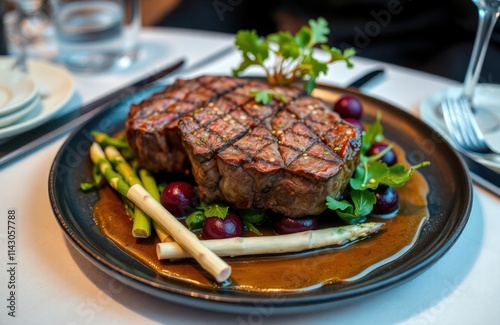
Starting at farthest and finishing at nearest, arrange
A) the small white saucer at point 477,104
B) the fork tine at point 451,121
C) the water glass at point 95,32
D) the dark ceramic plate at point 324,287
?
the water glass at point 95,32
the small white saucer at point 477,104
the fork tine at point 451,121
the dark ceramic plate at point 324,287

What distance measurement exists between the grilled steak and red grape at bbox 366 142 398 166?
34 cm

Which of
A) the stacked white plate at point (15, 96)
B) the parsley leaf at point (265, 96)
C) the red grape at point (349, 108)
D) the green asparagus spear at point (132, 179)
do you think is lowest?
the green asparagus spear at point (132, 179)

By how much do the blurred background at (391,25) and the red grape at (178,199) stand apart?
10.5 ft

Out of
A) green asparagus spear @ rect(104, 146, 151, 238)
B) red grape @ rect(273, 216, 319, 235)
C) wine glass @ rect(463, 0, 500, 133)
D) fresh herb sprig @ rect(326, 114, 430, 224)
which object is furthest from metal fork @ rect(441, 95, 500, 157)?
green asparagus spear @ rect(104, 146, 151, 238)

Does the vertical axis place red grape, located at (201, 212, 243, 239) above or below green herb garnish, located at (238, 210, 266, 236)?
above

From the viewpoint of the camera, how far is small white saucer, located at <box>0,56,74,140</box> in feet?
9.34

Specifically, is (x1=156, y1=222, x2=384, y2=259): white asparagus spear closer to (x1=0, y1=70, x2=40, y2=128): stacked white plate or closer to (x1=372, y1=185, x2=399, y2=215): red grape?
(x1=372, y1=185, x2=399, y2=215): red grape

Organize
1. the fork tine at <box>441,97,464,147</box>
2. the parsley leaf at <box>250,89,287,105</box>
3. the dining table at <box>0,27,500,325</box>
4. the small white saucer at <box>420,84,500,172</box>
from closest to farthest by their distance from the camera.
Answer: the dining table at <box>0,27,500,325</box>
the parsley leaf at <box>250,89,287,105</box>
the fork tine at <box>441,97,464,147</box>
the small white saucer at <box>420,84,500,172</box>

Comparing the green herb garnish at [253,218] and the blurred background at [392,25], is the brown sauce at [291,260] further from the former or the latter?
the blurred background at [392,25]

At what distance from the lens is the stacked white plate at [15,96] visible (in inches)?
111

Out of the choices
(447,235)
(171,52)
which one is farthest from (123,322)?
(171,52)

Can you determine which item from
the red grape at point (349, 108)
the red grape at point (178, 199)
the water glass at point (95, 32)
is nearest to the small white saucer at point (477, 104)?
the red grape at point (349, 108)

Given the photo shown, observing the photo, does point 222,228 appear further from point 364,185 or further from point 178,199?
point 364,185

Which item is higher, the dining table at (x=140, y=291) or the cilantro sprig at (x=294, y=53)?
the cilantro sprig at (x=294, y=53)
